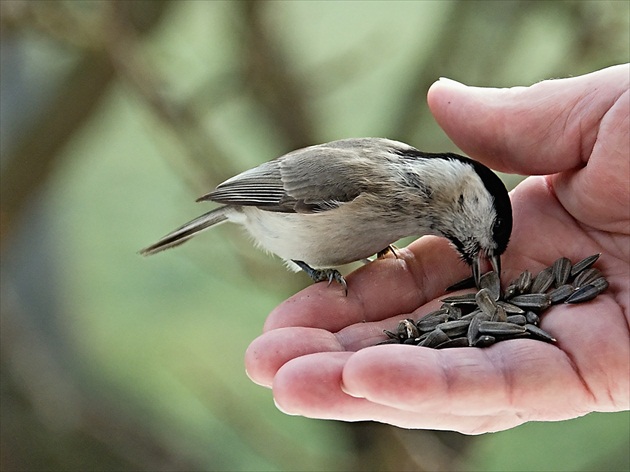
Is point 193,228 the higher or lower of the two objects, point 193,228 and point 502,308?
the higher

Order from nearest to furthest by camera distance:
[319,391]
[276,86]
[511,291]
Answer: [319,391]
[511,291]
[276,86]

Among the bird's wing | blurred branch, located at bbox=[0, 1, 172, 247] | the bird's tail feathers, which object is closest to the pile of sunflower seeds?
the bird's wing

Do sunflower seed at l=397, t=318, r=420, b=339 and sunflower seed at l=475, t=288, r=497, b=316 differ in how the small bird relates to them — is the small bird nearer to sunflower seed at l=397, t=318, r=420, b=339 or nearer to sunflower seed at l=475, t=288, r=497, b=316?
sunflower seed at l=475, t=288, r=497, b=316

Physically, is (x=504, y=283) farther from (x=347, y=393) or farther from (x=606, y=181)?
(x=347, y=393)

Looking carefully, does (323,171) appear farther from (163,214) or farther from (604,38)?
(163,214)

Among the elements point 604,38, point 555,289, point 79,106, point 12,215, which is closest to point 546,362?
point 555,289

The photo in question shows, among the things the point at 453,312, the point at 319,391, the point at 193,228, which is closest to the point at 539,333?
the point at 453,312

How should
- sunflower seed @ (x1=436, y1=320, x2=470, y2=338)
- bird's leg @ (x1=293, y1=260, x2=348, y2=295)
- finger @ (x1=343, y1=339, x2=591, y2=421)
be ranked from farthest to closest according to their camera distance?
bird's leg @ (x1=293, y1=260, x2=348, y2=295) → sunflower seed @ (x1=436, y1=320, x2=470, y2=338) → finger @ (x1=343, y1=339, x2=591, y2=421)
